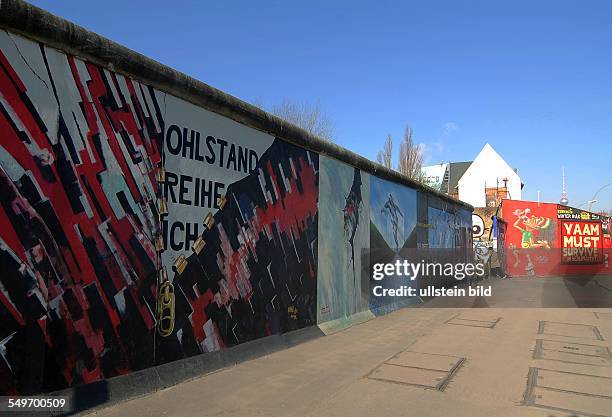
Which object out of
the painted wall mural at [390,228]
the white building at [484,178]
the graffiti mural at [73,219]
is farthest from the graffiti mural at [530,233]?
the white building at [484,178]

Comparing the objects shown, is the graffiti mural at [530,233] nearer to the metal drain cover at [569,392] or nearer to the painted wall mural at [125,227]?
the metal drain cover at [569,392]

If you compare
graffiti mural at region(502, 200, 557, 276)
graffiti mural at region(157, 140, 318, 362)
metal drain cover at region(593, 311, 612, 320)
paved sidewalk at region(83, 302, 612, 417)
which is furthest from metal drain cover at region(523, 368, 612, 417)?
graffiti mural at region(502, 200, 557, 276)

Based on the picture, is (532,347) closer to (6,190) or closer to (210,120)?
(210,120)

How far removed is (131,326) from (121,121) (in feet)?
6.56

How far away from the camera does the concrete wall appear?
152 inches

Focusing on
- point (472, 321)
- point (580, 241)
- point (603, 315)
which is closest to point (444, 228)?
point (603, 315)

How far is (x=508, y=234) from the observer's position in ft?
102

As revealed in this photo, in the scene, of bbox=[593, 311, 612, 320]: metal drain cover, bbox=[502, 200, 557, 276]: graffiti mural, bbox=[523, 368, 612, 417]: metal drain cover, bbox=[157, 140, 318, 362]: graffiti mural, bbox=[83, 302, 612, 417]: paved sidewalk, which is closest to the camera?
bbox=[83, 302, 612, 417]: paved sidewalk

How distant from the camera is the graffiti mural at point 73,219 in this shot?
3.78 m

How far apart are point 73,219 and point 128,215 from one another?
2.10ft

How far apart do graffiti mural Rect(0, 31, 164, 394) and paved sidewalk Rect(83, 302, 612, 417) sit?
2.30 feet

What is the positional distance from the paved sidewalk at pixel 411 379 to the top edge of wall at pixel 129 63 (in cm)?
318

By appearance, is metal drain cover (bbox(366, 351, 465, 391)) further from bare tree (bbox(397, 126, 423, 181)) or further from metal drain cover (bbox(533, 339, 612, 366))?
bare tree (bbox(397, 126, 423, 181))

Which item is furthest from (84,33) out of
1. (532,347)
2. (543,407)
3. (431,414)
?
(532,347)
